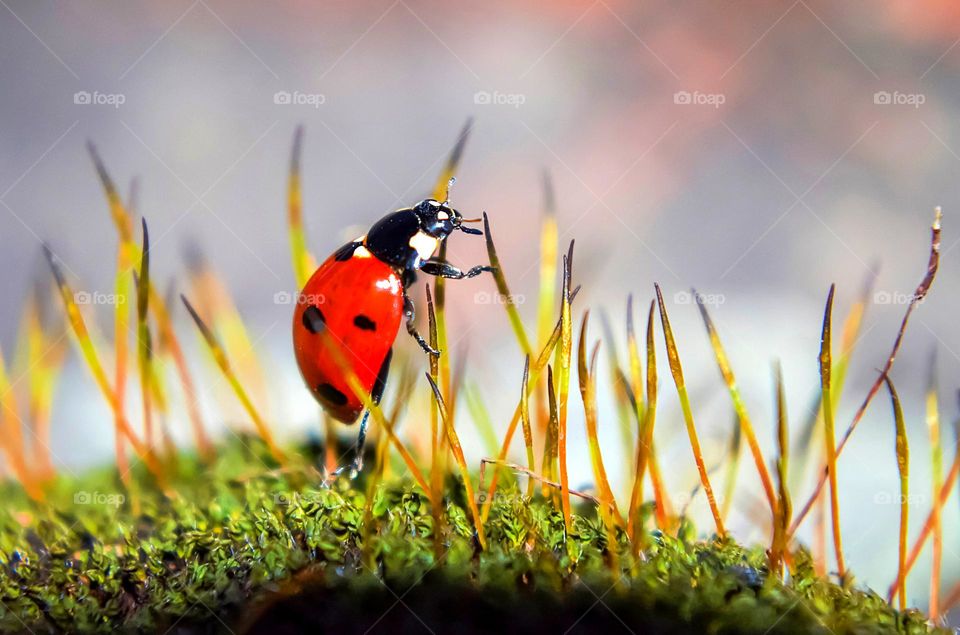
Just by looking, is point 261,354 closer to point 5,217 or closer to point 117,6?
point 5,217

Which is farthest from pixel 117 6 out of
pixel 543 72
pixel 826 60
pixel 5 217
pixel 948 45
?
pixel 948 45

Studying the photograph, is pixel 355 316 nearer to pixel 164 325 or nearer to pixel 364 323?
pixel 364 323

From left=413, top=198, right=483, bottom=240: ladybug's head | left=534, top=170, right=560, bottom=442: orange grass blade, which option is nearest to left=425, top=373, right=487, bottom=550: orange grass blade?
left=534, top=170, right=560, bottom=442: orange grass blade

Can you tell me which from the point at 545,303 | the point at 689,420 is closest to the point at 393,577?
the point at 689,420

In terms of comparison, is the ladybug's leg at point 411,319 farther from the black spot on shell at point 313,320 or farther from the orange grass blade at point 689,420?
the orange grass blade at point 689,420

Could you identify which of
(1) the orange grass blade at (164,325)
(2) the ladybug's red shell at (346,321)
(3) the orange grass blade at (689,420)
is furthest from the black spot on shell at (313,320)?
(3) the orange grass blade at (689,420)
